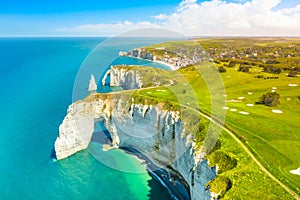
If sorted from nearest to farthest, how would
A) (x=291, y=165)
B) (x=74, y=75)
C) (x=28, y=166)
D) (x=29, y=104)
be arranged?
(x=291, y=165)
(x=28, y=166)
(x=29, y=104)
(x=74, y=75)

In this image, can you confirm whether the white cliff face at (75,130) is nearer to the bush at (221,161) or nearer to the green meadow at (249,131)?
the green meadow at (249,131)

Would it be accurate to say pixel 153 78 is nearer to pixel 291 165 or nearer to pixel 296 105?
pixel 296 105

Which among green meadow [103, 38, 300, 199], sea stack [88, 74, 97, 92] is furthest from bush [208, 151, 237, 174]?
sea stack [88, 74, 97, 92]

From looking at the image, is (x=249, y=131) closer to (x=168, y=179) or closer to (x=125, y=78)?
(x=168, y=179)

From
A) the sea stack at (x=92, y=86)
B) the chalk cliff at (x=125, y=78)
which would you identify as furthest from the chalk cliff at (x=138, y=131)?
the sea stack at (x=92, y=86)

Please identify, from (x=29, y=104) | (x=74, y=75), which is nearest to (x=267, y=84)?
(x=29, y=104)

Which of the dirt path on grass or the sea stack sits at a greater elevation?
the dirt path on grass

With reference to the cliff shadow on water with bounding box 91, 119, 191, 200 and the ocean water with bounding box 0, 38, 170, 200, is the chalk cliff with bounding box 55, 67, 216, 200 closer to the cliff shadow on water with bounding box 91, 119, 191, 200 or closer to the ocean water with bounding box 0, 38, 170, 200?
the cliff shadow on water with bounding box 91, 119, 191, 200
